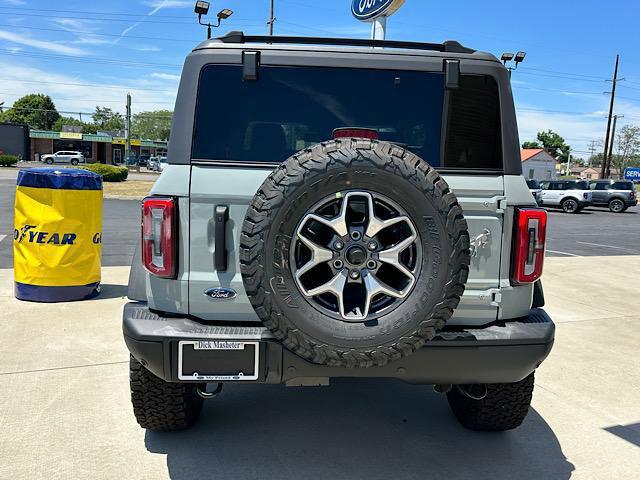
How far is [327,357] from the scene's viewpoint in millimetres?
2369

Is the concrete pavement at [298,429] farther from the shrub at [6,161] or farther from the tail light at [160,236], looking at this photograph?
the shrub at [6,161]

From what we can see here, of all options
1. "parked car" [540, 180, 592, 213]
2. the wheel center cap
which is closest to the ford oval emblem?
the wheel center cap

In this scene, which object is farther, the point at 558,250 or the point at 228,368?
the point at 558,250

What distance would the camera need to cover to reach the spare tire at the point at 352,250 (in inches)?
91.5

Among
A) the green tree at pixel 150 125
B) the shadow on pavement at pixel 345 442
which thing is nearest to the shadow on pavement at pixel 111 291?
the shadow on pavement at pixel 345 442

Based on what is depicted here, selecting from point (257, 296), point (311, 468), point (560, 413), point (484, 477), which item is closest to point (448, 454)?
point (484, 477)

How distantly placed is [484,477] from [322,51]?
2.36 metres

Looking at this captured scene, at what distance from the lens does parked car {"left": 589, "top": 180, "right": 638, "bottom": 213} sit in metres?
28.9

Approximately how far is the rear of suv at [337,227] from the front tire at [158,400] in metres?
0.02

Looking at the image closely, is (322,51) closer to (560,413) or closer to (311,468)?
(311,468)

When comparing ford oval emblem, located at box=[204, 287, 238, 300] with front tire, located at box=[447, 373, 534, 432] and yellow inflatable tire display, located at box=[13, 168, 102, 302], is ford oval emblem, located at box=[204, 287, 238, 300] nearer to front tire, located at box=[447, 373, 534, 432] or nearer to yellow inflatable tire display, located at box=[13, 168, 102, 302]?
front tire, located at box=[447, 373, 534, 432]

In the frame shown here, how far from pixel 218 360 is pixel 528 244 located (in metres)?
1.57

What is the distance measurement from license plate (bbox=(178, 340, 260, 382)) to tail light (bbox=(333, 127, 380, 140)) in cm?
107

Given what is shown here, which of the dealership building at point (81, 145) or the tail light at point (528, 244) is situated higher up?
the dealership building at point (81, 145)
